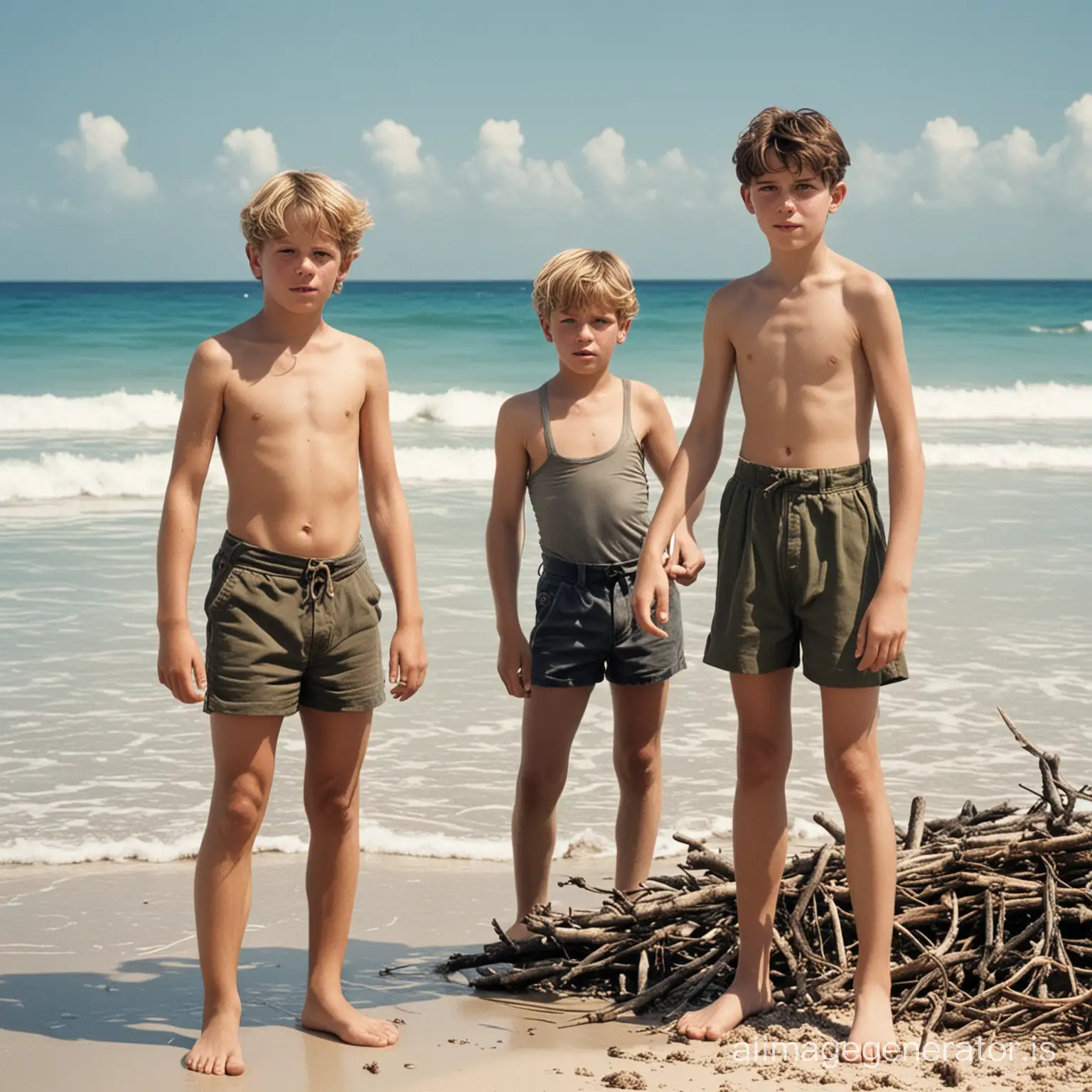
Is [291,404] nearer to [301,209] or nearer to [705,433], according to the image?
[301,209]

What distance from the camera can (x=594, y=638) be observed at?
367 centimetres

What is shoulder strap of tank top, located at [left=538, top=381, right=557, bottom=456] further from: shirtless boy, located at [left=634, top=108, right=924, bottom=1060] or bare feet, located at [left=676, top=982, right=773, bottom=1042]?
bare feet, located at [left=676, top=982, right=773, bottom=1042]

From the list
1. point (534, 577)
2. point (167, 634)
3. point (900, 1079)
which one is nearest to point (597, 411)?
point (167, 634)

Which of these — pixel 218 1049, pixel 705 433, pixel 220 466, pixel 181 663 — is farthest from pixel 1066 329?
pixel 218 1049

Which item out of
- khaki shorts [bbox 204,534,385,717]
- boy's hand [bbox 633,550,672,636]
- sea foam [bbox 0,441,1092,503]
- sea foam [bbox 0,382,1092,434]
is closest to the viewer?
khaki shorts [bbox 204,534,385,717]

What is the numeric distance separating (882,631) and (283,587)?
1282 mm

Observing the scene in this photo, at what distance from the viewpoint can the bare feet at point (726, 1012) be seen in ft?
10.2

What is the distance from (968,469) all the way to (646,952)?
12.0 m

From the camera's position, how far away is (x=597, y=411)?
12.5 ft

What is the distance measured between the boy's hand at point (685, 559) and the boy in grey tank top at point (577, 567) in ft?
0.08

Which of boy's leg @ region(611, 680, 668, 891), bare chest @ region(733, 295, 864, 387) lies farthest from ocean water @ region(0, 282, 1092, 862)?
bare chest @ region(733, 295, 864, 387)

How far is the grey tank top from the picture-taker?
12.2 ft

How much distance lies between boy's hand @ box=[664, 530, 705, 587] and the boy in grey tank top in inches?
1.0

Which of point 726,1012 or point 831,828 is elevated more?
point 831,828
